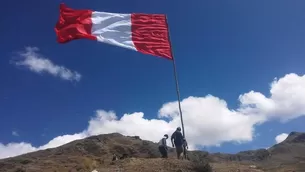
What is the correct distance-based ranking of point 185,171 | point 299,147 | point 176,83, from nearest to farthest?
1. point 185,171
2. point 176,83
3. point 299,147

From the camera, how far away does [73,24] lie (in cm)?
1791

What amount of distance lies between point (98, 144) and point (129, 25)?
75077 millimetres

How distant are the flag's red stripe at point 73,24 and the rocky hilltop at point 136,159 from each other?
5.96 m

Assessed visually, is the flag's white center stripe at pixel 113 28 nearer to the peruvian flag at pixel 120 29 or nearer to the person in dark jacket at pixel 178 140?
the peruvian flag at pixel 120 29

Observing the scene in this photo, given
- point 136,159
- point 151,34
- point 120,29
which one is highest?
point 120,29

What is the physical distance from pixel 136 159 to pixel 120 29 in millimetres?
6168

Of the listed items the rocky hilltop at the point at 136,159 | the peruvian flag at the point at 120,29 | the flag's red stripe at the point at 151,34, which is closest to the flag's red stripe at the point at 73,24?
the peruvian flag at the point at 120,29

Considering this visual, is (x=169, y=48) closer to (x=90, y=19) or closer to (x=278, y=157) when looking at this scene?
Answer: (x=90, y=19)

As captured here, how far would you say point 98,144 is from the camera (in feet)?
300

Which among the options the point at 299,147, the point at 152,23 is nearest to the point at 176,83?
the point at 152,23

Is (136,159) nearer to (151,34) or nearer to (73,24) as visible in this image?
(151,34)

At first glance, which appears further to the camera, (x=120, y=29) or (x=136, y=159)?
(x=136, y=159)

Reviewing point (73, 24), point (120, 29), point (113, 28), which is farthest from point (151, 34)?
point (73, 24)

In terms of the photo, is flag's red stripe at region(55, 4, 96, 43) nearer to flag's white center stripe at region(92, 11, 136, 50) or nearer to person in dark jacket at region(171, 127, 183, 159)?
Answer: flag's white center stripe at region(92, 11, 136, 50)
